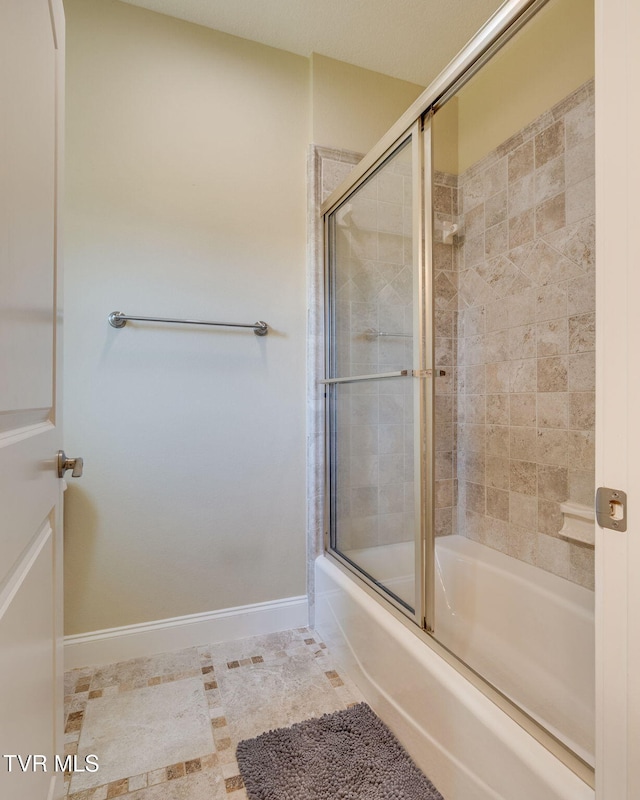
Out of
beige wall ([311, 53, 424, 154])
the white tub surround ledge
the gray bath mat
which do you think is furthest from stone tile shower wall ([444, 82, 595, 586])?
the gray bath mat

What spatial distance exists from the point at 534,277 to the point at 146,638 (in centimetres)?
209

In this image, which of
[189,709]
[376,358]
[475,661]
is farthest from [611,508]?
[189,709]

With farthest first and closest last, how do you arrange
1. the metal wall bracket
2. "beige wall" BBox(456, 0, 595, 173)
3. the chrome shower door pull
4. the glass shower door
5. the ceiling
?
1. the ceiling
2. the glass shower door
3. "beige wall" BBox(456, 0, 595, 173)
4. the chrome shower door pull
5. the metal wall bracket

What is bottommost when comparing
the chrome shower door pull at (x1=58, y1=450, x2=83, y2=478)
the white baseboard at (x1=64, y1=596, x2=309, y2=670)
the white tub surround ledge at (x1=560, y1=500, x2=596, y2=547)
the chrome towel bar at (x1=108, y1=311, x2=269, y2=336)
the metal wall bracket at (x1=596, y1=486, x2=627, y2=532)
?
the white baseboard at (x1=64, y1=596, x2=309, y2=670)

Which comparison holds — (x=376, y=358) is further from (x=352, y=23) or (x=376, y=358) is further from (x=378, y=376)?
(x=352, y=23)

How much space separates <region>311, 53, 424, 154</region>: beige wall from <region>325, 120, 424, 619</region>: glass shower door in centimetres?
41

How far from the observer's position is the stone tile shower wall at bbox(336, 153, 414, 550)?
1.45 meters

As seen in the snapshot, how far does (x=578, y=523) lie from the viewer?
150cm

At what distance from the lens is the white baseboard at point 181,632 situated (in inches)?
62.3

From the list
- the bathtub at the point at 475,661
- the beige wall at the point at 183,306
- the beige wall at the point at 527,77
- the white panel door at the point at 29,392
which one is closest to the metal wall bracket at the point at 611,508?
the bathtub at the point at 475,661

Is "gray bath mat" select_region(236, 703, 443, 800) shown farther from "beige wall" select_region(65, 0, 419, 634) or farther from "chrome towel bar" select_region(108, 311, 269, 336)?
"chrome towel bar" select_region(108, 311, 269, 336)

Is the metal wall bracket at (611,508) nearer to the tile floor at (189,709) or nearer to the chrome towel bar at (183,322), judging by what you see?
the tile floor at (189,709)

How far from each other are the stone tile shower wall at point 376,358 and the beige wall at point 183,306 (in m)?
0.22

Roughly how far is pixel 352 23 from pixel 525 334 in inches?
57.5
